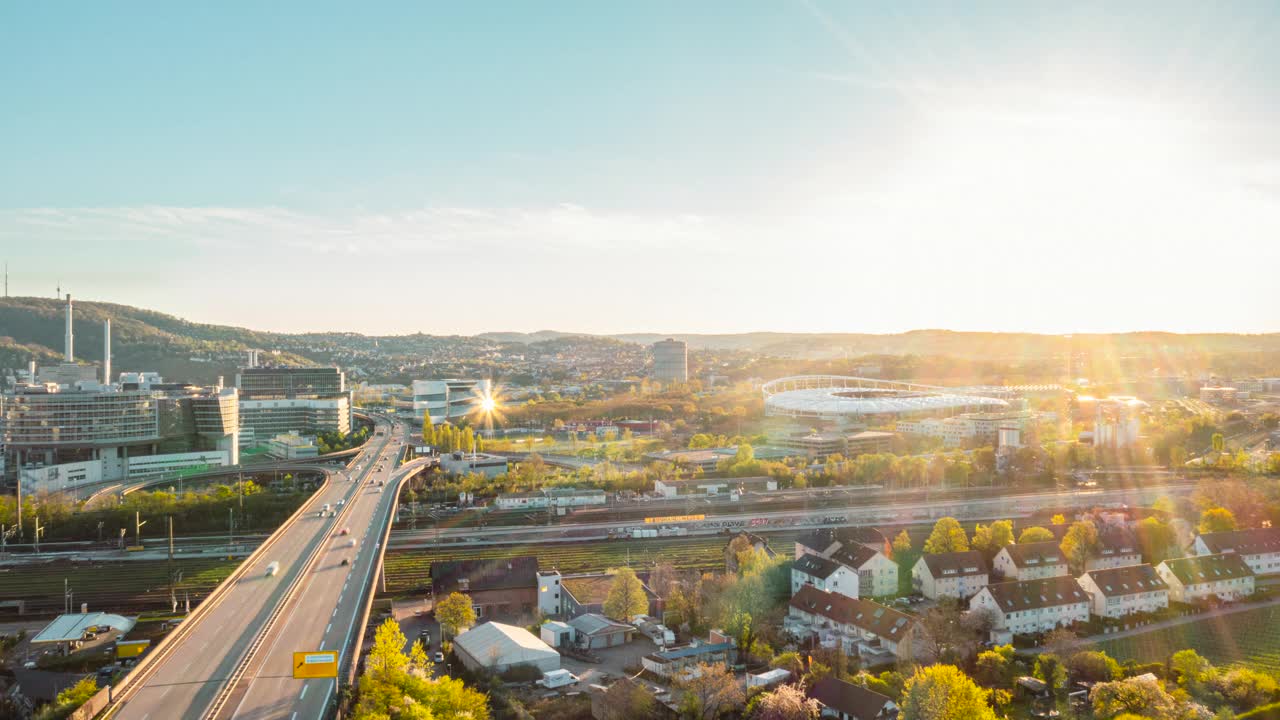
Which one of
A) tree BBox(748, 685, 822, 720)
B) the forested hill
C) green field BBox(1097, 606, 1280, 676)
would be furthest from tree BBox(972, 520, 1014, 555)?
the forested hill

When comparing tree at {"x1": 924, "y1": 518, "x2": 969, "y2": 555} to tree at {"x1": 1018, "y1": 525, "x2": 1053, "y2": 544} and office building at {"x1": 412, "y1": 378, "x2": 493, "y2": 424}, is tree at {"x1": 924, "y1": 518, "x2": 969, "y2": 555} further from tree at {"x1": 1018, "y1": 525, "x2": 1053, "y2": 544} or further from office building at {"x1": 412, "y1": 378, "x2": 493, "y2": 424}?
office building at {"x1": 412, "y1": 378, "x2": 493, "y2": 424}

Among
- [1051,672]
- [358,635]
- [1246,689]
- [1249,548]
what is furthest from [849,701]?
[1249,548]

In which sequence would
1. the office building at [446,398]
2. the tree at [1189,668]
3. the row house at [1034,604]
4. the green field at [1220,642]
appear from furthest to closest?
the office building at [446,398] → the row house at [1034,604] → the green field at [1220,642] → the tree at [1189,668]

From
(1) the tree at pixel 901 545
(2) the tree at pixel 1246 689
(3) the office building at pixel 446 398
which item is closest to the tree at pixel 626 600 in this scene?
(1) the tree at pixel 901 545

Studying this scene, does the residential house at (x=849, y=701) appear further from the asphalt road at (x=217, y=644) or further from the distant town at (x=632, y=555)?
the asphalt road at (x=217, y=644)

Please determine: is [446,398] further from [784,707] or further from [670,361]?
[670,361]

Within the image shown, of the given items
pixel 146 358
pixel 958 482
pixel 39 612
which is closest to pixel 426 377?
pixel 146 358
